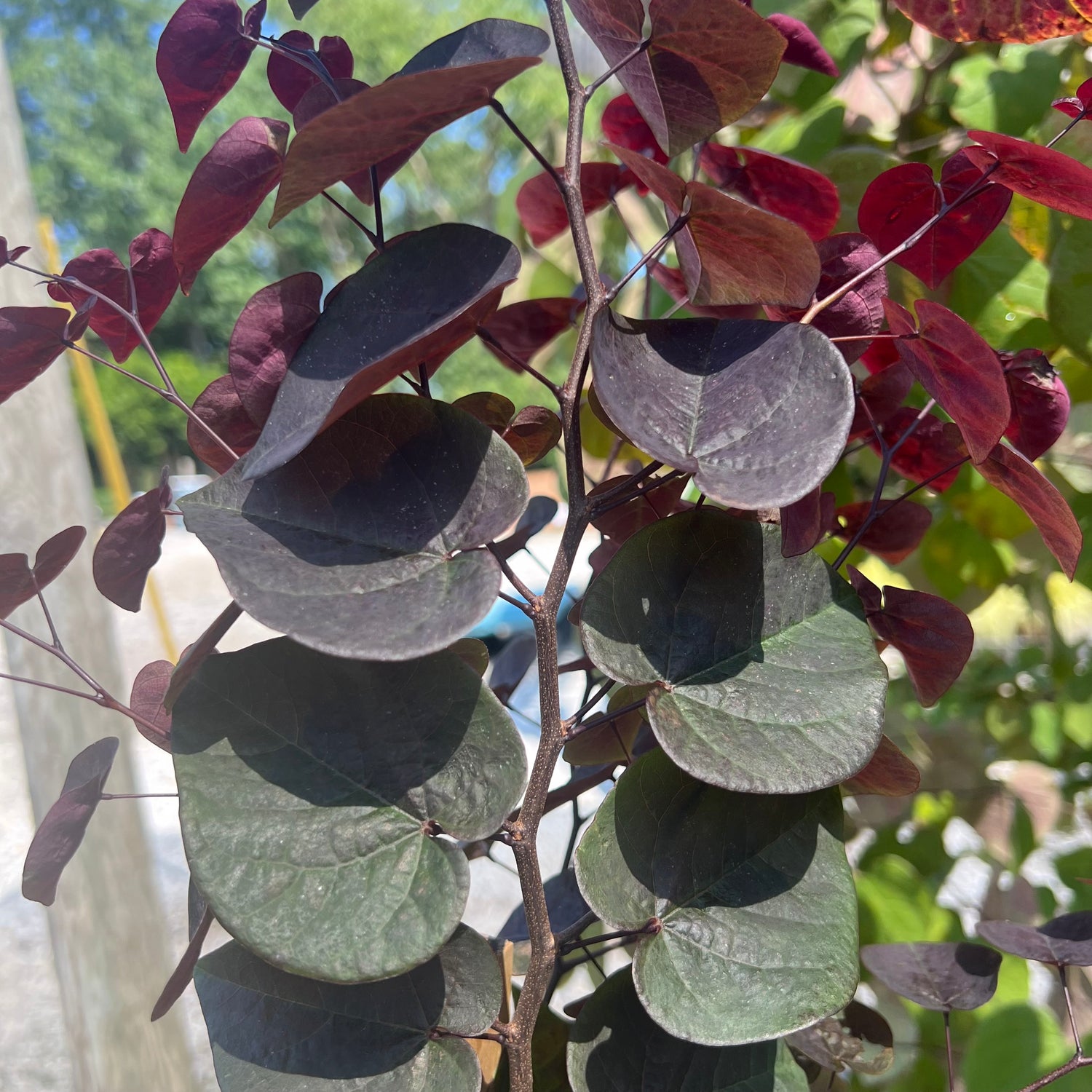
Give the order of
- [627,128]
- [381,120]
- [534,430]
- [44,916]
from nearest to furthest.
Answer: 1. [381,120]
2. [534,430]
3. [627,128]
4. [44,916]

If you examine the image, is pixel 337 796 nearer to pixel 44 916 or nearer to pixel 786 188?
pixel 786 188

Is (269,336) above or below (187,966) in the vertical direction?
above

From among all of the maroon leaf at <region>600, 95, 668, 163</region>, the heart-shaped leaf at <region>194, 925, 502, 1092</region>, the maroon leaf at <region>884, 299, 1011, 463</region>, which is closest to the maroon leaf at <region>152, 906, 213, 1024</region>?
the heart-shaped leaf at <region>194, 925, 502, 1092</region>

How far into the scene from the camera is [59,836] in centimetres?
25

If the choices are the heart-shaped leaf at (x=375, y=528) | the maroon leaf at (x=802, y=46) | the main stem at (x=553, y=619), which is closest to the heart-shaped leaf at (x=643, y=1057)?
the main stem at (x=553, y=619)

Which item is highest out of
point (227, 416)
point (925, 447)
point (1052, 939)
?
point (227, 416)

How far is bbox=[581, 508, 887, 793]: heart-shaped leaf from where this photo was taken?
0.62 feet

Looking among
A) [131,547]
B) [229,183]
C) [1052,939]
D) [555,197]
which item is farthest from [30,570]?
[1052,939]

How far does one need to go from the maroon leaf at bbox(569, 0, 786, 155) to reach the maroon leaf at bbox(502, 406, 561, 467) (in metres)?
0.08

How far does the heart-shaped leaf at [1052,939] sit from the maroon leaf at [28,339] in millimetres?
353

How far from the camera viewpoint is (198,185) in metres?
0.21

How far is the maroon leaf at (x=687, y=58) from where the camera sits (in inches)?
7.9

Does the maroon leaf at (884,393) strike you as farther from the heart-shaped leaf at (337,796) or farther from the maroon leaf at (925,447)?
the heart-shaped leaf at (337,796)

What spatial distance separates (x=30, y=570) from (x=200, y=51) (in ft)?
0.57
